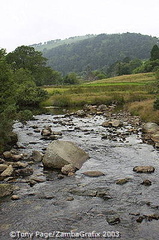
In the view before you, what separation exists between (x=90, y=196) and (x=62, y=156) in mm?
4589

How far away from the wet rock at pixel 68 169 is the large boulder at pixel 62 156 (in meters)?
0.41

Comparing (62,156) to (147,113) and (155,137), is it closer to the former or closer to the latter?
(155,137)

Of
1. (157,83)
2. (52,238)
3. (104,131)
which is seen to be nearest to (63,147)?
(52,238)

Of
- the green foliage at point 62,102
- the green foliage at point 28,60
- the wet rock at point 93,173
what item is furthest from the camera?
the green foliage at point 28,60

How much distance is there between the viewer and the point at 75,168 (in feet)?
53.2

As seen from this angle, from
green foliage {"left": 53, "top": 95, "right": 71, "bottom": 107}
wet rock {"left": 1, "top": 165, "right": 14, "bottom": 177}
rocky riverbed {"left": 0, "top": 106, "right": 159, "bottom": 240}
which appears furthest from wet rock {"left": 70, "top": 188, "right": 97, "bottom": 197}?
green foliage {"left": 53, "top": 95, "right": 71, "bottom": 107}

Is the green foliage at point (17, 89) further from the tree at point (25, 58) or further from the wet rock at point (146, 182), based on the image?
the wet rock at point (146, 182)

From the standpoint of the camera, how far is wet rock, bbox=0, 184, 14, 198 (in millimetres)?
12640

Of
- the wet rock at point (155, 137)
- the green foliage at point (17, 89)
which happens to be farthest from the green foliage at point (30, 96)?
the wet rock at point (155, 137)

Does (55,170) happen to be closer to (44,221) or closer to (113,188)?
(113,188)

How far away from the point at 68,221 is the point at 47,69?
313ft

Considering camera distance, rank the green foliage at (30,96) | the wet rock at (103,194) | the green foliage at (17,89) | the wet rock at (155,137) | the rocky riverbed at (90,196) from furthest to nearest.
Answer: the green foliage at (30,96), the wet rock at (155,137), the green foliage at (17,89), the wet rock at (103,194), the rocky riverbed at (90,196)

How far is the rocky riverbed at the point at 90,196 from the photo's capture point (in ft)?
32.1

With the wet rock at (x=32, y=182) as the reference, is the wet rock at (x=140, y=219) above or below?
below
